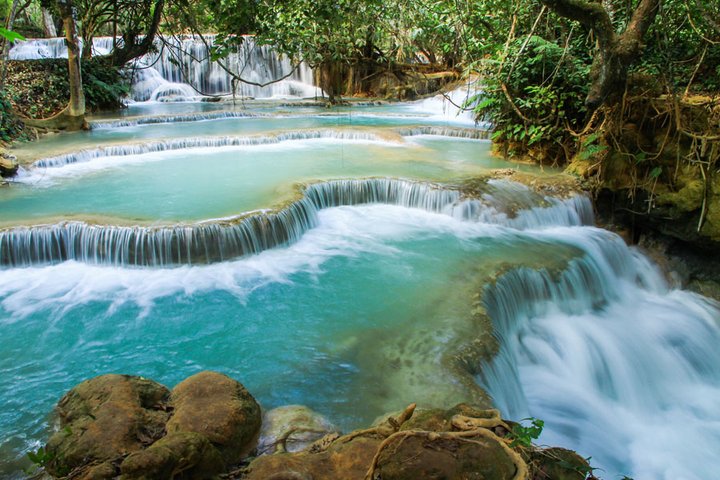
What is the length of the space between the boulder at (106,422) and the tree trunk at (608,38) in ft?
20.8

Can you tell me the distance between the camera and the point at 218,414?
285 cm

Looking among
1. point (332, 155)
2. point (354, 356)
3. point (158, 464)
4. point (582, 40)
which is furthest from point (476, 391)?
point (582, 40)

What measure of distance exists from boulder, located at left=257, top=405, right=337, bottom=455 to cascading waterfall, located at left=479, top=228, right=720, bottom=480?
136cm

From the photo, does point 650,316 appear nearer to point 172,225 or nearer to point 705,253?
point 705,253

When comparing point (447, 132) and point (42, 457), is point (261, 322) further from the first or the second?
point (447, 132)

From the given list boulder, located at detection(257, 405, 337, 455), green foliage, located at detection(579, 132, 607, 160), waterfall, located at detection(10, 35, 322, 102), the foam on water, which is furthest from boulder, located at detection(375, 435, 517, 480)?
waterfall, located at detection(10, 35, 322, 102)

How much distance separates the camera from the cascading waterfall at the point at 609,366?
13.6 ft

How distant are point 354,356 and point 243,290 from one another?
1853 mm

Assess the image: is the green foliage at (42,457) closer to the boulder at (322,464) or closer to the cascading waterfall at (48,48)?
the boulder at (322,464)

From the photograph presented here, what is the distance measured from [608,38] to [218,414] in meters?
6.91

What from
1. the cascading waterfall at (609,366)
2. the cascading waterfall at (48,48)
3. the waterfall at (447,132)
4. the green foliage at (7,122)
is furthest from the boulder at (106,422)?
the cascading waterfall at (48,48)

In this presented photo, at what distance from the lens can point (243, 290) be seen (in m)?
5.40

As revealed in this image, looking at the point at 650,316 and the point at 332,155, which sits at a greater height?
the point at 332,155

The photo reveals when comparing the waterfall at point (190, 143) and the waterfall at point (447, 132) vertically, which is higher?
the waterfall at point (447, 132)
